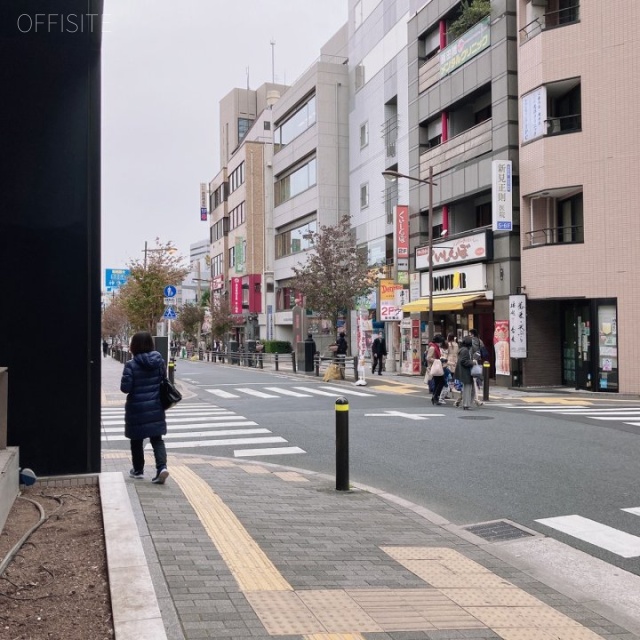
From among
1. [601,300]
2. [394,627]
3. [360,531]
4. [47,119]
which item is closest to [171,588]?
[394,627]

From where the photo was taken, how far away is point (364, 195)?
42469 millimetres

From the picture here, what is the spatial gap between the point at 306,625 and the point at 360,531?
7.97 ft

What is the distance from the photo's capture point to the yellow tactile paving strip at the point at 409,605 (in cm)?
415

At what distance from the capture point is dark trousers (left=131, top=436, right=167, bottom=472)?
784 cm

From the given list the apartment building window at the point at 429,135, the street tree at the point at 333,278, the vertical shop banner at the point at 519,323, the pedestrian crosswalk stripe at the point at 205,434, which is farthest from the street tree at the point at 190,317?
the pedestrian crosswalk stripe at the point at 205,434

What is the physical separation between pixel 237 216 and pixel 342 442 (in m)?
62.8

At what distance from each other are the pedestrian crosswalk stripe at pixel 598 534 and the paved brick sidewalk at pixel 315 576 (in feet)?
3.48

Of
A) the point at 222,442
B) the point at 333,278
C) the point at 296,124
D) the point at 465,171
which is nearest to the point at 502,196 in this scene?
the point at 465,171

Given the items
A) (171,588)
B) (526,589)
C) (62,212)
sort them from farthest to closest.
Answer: (62,212)
(526,589)
(171,588)

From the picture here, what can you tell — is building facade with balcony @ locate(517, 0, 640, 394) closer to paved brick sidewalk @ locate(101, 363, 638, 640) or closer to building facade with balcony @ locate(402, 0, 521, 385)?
building facade with balcony @ locate(402, 0, 521, 385)

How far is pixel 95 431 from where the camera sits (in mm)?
7297

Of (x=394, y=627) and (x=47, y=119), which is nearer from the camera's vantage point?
(x=394, y=627)

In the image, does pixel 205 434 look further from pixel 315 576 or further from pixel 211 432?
pixel 315 576

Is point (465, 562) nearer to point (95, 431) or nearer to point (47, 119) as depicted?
point (95, 431)
